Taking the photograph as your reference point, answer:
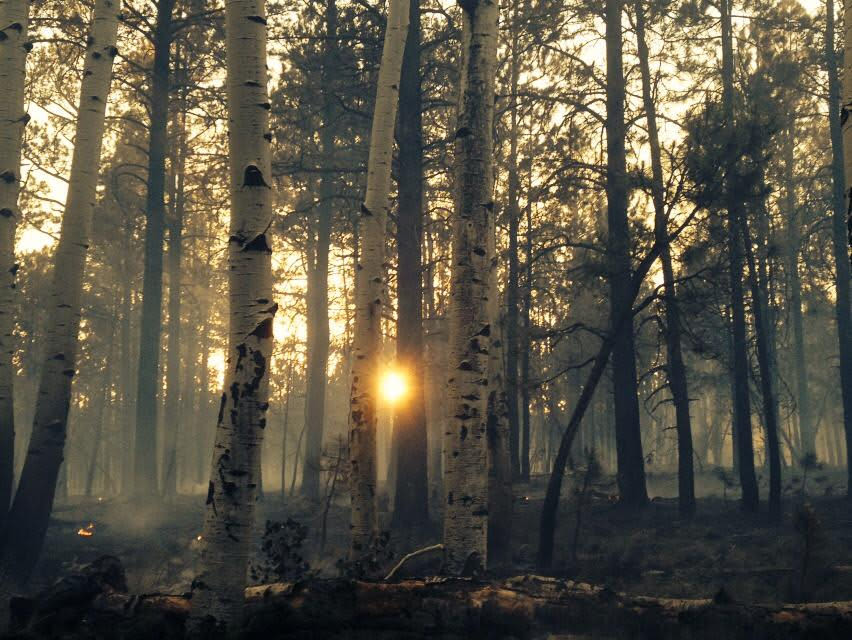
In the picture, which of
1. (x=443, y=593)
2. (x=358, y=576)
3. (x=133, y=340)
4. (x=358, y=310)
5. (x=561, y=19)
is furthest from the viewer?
(x=133, y=340)

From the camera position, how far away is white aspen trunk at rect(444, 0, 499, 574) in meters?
7.00

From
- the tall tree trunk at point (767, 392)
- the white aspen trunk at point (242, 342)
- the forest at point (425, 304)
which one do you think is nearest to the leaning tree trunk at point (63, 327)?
the forest at point (425, 304)

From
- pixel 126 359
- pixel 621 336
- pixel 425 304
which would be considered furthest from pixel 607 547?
pixel 126 359

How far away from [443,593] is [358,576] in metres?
1.35

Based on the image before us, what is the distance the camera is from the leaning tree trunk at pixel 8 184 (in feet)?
28.8

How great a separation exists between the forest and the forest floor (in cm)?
9

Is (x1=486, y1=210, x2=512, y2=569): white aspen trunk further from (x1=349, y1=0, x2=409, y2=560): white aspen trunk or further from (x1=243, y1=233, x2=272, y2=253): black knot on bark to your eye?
(x1=243, y1=233, x2=272, y2=253): black knot on bark

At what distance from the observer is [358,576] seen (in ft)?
21.7

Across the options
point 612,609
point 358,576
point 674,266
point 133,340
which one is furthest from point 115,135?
point 612,609

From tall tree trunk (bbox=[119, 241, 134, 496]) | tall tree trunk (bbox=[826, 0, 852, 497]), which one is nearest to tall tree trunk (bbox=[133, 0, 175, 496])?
tall tree trunk (bbox=[119, 241, 134, 496])

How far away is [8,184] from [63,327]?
5.66 feet

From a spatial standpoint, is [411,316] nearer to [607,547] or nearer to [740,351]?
[607,547]

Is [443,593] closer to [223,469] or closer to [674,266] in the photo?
[223,469]

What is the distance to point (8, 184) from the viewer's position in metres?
8.88
